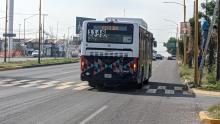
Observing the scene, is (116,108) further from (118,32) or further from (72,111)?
(118,32)

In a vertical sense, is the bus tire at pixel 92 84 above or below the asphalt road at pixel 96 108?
above

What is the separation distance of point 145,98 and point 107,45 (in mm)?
4373

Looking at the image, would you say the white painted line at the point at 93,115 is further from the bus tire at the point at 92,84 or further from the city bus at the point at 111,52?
the bus tire at the point at 92,84

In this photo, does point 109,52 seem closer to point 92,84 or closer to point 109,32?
point 109,32

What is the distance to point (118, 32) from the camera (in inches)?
1049

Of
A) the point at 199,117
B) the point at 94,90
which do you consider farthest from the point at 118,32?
the point at 199,117

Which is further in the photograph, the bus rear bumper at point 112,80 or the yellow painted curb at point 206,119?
the bus rear bumper at point 112,80

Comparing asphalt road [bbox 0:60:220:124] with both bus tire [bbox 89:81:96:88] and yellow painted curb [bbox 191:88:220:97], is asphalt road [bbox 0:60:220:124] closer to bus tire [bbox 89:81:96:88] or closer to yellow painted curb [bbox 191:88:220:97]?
yellow painted curb [bbox 191:88:220:97]

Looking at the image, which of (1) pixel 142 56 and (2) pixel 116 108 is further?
(1) pixel 142 56

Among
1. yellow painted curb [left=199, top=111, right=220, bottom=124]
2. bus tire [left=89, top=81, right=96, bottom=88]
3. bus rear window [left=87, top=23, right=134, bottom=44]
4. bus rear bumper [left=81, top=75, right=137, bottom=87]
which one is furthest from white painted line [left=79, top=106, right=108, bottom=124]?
bus tire [left=89, top=81, right=96, bottom=88]

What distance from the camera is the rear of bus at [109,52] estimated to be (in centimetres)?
2625

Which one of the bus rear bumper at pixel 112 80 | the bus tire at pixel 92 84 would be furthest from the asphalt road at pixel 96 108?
the bus tire at pixel 92 84

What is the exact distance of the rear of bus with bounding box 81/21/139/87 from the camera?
2625cm

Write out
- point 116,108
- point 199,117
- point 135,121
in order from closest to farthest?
1. point 135,121
2. point 199,117
3. point 116,108
